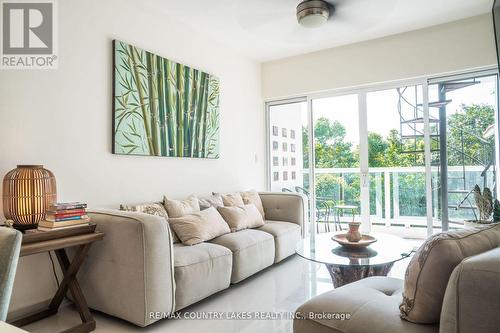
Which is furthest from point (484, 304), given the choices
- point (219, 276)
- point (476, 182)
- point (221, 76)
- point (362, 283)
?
point (221, 76)

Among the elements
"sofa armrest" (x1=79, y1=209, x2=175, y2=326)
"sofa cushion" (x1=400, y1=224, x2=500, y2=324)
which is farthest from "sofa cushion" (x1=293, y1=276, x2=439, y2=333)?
"sofa armrest" (x1=79, y1=209, x2=175, y2=326)

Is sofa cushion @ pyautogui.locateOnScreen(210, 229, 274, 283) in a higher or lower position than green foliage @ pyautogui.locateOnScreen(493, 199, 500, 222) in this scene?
lower

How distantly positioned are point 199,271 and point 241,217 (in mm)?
1011

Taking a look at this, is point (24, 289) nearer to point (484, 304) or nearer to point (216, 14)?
point (484, 304)

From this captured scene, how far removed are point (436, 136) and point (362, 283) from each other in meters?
2.79

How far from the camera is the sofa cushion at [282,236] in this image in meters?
3.39

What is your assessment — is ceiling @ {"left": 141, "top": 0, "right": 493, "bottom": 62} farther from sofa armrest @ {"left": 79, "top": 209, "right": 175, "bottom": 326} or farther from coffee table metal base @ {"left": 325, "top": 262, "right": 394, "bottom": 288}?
coffee table metal base @ {"left": 325, "top": 262, "right": 394, "bottom": 288}

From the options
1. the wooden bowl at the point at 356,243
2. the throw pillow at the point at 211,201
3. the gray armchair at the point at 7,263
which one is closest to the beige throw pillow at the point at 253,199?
the throw pillow at the point at 211,201

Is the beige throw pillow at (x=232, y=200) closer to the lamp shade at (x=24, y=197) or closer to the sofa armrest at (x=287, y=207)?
the sofa armrest at (x=287, y=207)

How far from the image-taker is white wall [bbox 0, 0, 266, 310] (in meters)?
2.31

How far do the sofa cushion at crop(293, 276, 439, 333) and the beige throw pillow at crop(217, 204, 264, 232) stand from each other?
1.74 metres

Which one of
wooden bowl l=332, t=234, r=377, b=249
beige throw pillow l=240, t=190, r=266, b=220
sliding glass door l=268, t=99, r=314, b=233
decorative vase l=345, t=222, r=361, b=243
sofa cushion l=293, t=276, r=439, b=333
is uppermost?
sliding glass door l=268, t=99, r=314, b=233

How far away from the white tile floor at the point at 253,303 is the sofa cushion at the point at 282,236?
0.45ft

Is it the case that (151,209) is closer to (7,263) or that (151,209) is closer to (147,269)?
(147,269)
